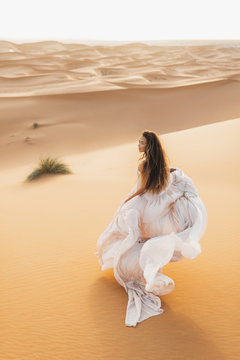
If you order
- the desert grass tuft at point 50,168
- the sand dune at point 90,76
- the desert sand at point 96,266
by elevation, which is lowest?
the desert sand at point 96,266

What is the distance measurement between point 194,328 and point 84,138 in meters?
14.4

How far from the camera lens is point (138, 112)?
834 inches

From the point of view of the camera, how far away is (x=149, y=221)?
3.75 m

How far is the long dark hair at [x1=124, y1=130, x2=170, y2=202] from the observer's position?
365cm

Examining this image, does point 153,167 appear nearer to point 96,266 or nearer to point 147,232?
point 147,232

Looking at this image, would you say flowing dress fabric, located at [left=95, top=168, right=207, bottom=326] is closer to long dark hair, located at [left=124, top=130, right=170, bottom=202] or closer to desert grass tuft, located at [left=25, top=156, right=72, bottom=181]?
long dark hair, located at [left=124, top=130, right=170, bottom=202]

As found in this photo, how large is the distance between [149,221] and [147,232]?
0.43ft

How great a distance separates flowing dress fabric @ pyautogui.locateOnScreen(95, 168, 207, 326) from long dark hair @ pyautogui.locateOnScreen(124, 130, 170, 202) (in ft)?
0.26

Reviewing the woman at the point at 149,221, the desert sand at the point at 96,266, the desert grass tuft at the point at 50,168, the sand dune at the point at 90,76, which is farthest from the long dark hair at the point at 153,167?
the sand dune at the point at 90,76

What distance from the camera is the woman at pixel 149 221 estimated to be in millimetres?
3611

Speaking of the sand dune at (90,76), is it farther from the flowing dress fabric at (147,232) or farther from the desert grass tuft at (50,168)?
the flowing dress fabric at (147,232)

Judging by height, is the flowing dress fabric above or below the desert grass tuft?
below

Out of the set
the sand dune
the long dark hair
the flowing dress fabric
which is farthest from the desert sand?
the sand dune

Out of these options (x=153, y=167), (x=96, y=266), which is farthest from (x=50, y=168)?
(x=153, y=167)
